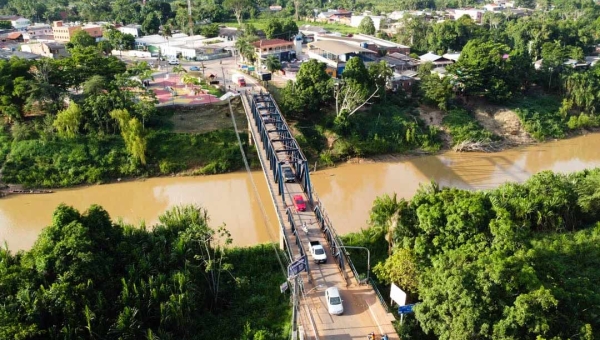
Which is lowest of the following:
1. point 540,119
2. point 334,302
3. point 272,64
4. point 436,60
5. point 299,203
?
point 334,302

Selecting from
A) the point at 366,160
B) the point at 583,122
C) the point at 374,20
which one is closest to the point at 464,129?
the point at 366,160

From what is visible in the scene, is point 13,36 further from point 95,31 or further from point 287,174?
point 287,174

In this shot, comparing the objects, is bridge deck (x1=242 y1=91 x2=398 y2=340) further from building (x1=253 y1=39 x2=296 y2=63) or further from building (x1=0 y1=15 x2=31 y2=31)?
building (x1=0 y1=15 x2=31 y2=31)

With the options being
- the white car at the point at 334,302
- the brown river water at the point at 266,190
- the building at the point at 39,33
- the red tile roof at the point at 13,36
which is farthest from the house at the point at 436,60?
the red tile roof at the point at 13,36

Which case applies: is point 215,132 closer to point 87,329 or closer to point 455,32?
point 87,329

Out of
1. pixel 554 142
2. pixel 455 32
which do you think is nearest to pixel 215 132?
pixel 554 142

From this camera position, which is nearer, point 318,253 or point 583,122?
point 318,253
